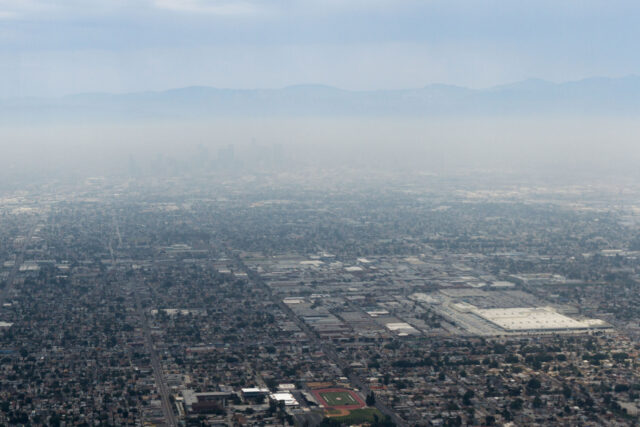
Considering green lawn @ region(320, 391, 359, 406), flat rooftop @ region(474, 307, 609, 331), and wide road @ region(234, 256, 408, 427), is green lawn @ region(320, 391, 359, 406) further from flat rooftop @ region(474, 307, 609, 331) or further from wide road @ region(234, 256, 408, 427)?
flat rooftop @ region(474, 307, 609, 331)

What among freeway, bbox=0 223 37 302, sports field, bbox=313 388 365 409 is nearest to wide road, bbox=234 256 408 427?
sports field, bbox=313 388 365 409

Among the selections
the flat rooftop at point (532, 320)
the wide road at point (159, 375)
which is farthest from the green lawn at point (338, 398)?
the flat rooftop at point (532, 320)

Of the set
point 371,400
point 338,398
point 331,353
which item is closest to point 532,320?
point 331,353

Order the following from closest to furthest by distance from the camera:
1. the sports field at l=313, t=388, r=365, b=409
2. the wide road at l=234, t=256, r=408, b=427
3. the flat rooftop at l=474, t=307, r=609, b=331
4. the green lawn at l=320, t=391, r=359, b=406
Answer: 1. the wide road at l=234, t=256, r=408, b=427
2. the sports field at l=313, t=388, r=365, b=409
3. the green lawn at l=320, t=391, r=359, b=406
4. the flat rooftop at l=474, t=307, r=609, b=331

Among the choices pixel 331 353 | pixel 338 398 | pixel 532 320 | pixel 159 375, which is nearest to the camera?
pixel 338 398

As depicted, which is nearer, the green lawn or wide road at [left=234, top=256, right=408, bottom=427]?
wide road at [left=234, top=256, right=408, bottom=427]

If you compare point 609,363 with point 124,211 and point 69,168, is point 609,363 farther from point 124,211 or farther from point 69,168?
point 69,168

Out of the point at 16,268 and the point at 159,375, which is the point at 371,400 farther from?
the point at 16,268

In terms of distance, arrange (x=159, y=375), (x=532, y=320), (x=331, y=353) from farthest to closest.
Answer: (x=532, y=320), (x=331, y=353), (x=159, y=375)

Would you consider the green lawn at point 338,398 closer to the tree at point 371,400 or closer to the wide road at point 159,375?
the tree at point 371,400
